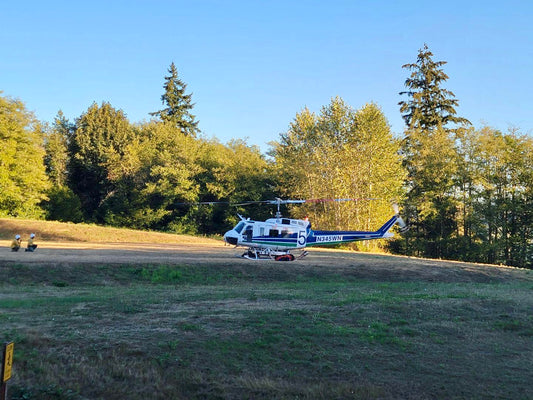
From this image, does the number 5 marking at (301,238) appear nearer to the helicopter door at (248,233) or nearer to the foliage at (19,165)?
the helicopter door at (248,233)

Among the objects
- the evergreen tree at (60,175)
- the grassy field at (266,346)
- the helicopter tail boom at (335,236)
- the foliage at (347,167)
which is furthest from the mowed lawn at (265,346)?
the evergreen tree at (60,175)

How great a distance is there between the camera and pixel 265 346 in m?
9.70

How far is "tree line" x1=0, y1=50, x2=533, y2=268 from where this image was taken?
2025 inches

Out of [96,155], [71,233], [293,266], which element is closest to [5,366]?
[293,266]

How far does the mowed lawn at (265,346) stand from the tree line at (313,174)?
3810 centimetres

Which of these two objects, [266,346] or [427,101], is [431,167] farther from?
[266,346]

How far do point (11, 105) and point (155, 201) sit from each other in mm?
19953

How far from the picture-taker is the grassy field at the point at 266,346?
7961 millimetres

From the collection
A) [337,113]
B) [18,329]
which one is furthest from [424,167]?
[18,329]

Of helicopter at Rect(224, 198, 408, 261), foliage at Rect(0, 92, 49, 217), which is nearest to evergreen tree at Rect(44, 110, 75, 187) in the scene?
foliage at Rect(0, 92, 49, 217)

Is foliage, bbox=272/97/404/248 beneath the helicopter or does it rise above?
above

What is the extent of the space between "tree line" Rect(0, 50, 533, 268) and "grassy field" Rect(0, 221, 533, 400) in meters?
37.9

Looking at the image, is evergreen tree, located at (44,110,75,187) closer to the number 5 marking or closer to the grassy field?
the number 5 marking

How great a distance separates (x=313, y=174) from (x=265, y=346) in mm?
43507
